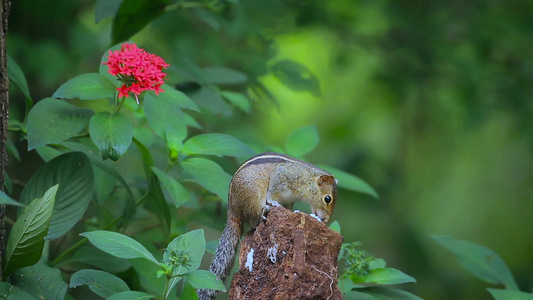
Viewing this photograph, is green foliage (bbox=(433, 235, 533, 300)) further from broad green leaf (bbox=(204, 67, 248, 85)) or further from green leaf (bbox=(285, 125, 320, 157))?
broad green leaf (bbox=(204, 67, 248, 85))

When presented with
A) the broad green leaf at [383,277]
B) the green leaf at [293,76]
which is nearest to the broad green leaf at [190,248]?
the broad green leaf at [383,277]

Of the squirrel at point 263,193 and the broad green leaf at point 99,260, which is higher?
the squirrel at point 263,193

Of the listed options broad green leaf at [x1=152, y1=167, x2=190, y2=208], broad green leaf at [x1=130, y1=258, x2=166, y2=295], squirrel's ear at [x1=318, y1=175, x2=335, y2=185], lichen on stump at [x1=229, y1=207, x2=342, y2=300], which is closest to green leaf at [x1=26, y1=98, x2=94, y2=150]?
broad green leaf at [x1=152, y1=167, x2=190, y2=208]

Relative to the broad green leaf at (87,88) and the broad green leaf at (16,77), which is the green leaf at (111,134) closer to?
the broad green leaf at (87,88)

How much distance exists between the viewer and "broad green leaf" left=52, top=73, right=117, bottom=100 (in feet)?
5.18

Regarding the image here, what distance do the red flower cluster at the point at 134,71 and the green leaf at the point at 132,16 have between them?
2.08 ft

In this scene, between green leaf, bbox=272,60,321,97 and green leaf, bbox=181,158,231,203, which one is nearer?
green leaf, bbox=181,158,231,203

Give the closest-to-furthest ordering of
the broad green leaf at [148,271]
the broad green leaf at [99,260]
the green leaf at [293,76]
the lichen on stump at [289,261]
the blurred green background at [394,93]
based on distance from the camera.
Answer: the lichen on stump at [289,261] → the broad green leaf at [148,271] → the broad green leaf at [99,260] → the green leaf at [293,76] → the blurred green background at [394,93]

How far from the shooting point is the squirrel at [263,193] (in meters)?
1.65

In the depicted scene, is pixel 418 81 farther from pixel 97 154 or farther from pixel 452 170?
pixel 97 154

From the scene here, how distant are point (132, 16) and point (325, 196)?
101cm

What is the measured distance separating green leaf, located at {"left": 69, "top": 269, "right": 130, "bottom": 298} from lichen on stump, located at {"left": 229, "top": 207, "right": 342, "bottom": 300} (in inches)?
10.6

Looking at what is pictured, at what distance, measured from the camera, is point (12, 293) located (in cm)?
141

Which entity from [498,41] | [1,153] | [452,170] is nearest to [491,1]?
[498,41]
